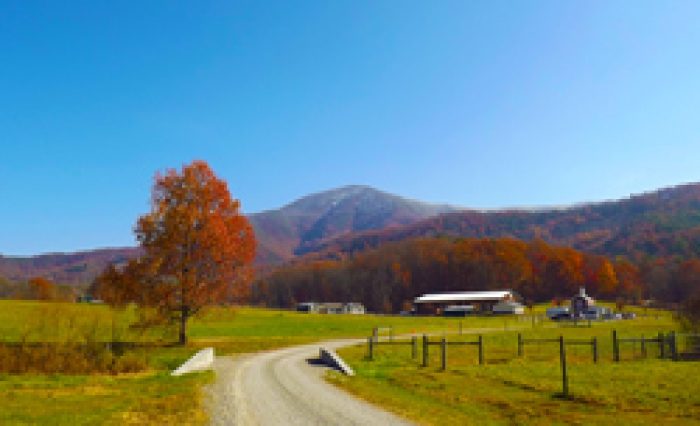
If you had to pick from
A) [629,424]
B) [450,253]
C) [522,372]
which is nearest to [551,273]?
[450,253]

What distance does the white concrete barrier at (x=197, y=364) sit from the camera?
2573cm

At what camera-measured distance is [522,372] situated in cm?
2625

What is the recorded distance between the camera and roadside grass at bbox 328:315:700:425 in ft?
53.5

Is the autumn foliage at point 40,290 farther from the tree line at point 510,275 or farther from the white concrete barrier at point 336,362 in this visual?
the white concrete barrier at point 336,362

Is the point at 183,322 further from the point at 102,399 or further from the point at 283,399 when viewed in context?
the point at 283,399

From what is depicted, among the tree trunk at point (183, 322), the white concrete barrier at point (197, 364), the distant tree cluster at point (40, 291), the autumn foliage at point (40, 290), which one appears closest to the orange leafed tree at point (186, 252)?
the tree trunk at point (183, 322)

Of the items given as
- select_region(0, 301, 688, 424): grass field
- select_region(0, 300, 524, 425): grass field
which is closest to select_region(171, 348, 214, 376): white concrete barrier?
select_region(0, 301, 688, 424): grass field

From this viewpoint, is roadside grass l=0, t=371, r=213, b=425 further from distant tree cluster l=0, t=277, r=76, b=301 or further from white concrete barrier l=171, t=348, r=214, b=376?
distant tree cluster l=0, t=277, r=76, b=301

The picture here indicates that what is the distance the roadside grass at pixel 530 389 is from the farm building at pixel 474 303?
85330 mm

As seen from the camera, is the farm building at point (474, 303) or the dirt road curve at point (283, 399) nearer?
the dirt road curve at point (283, 399)

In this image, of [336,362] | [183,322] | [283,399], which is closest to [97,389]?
[283,399]

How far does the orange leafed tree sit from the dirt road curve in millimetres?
10578

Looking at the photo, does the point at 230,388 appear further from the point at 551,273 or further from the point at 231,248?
the point at 551,273

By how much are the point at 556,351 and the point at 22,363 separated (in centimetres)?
3358
